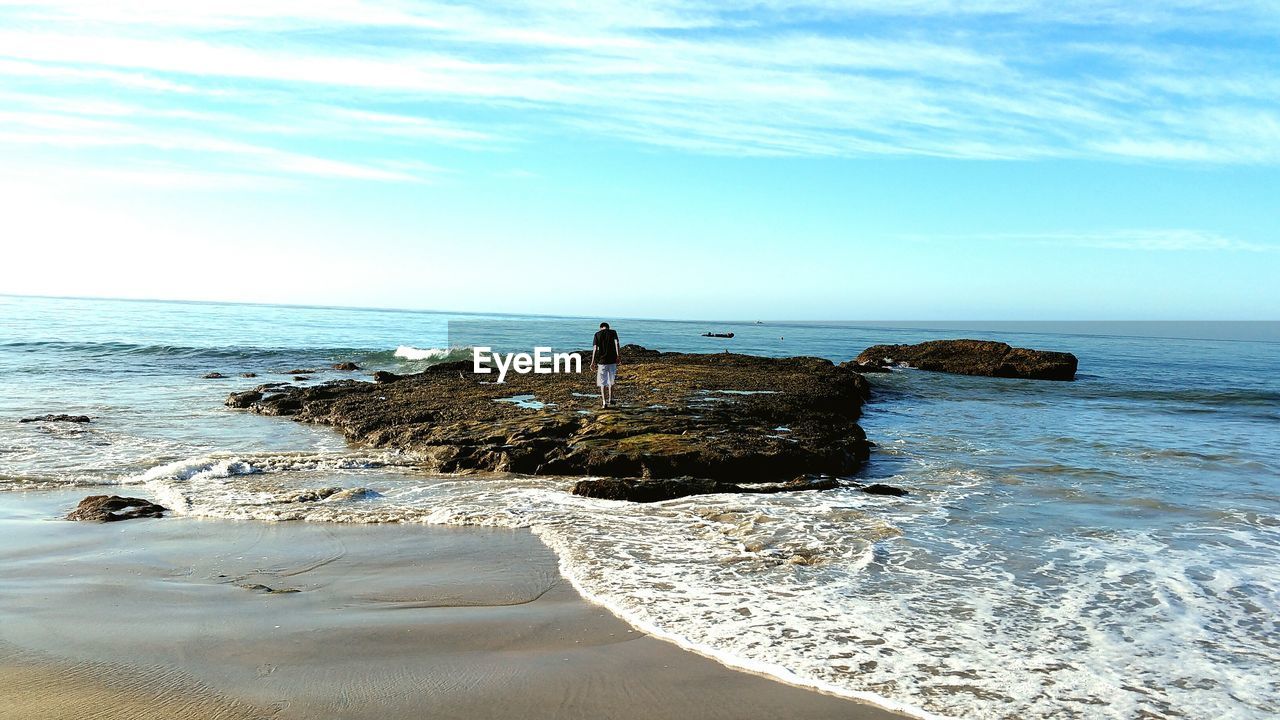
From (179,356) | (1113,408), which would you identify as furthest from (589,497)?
(179,356)

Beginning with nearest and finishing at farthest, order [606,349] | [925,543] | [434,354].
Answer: [925,543] → [606,349] → [434,354]

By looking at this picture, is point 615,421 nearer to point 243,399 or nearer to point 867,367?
point 243,399

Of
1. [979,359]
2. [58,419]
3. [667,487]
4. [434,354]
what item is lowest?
[434,354]

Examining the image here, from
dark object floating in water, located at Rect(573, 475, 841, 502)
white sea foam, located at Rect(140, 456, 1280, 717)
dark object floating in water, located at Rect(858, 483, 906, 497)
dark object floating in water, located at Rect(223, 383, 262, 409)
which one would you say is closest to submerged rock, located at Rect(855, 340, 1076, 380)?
dark object floating in water, located at Rect(858, 483, 906, 497)

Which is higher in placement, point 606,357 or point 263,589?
point 606,357

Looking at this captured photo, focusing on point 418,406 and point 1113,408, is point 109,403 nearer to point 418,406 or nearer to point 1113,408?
point 418,406

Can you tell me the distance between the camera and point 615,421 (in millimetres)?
13422

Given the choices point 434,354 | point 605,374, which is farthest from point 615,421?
point 434,354

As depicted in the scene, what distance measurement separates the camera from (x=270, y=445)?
44.3 ft

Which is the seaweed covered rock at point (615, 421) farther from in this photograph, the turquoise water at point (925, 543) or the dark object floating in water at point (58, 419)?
the dark object floating in water at point (58, 419)

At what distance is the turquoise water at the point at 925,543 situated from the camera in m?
5.14

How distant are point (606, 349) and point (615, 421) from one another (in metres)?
2.39

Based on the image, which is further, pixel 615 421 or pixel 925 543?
pixel 615 421

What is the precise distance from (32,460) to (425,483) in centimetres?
618
